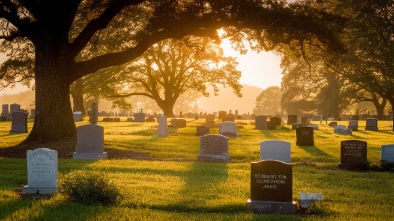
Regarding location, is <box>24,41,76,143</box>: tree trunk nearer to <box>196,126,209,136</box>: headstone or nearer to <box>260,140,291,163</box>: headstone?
<box>260,140,291,163</box>: headstone

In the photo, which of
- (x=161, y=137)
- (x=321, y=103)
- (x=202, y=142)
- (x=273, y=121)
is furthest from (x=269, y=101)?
(x=202, y=142)

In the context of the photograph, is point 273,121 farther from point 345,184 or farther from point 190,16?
point 345,184

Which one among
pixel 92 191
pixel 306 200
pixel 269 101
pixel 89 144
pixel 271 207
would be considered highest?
pixel 269 101

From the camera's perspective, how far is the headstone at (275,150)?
15211 mm

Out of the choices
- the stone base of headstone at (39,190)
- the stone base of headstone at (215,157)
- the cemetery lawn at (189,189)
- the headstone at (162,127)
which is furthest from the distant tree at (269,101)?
the stone base of headstone at (39,190)

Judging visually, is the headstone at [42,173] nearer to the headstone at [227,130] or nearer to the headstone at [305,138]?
the headstone at [305,138]

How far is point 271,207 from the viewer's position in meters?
8.61

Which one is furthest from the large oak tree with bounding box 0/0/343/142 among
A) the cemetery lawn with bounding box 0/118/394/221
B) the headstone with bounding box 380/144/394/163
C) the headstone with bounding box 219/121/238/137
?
the headstone with bounding box 219/121/238/137

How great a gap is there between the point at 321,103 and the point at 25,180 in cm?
5922

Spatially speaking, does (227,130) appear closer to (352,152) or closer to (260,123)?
(260,123)

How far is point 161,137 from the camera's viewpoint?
2659cm

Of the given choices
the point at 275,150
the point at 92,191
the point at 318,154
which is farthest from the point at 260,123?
the point at 92,191

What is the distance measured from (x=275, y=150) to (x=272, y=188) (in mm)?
6764

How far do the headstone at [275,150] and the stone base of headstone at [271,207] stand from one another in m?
6.60
